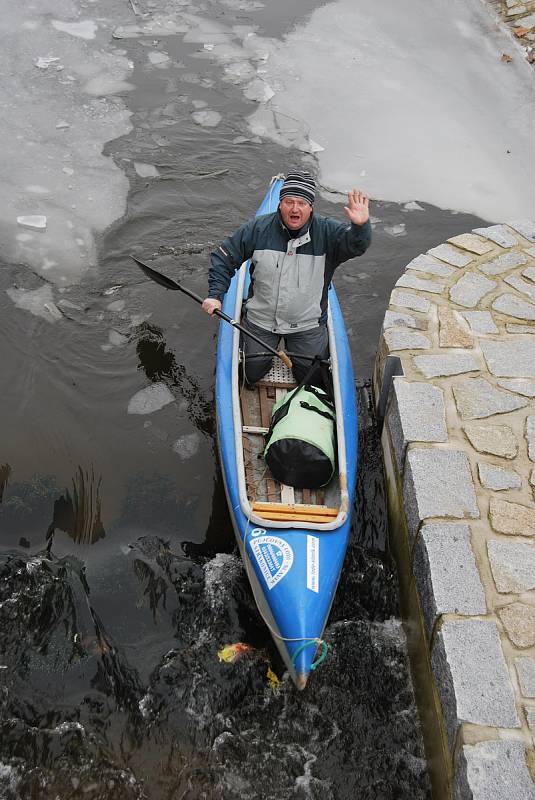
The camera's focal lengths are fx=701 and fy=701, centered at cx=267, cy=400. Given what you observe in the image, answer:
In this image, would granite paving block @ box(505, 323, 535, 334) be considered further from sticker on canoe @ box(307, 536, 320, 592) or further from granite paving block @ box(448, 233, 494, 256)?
sticker on canoe @ box(307, 536, 320, 592)

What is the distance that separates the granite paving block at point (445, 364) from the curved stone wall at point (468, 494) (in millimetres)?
11

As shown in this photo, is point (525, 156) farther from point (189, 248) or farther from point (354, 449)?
point (354, 449)

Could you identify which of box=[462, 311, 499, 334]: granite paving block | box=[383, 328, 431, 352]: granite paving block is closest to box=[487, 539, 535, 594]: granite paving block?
box=[383, 328, 431, 352]: granite paving block

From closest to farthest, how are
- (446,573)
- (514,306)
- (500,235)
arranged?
(446,573) → (514,306) → (500,235)

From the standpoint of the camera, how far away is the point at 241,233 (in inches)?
192

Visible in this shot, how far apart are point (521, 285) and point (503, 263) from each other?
366mm

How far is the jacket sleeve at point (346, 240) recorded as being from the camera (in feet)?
15.2

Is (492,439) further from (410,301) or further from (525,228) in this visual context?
(525,228)

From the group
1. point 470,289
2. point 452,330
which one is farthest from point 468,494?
point 470,289

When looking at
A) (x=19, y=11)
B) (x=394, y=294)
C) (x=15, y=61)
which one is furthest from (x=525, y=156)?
(x=19, y=11)

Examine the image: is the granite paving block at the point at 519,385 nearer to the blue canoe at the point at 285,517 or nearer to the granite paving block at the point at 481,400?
the granite paving block at the point at 481,400

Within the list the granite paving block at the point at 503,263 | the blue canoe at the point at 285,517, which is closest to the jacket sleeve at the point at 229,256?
the blue canoe at the point at 285,517

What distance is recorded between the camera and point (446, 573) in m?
3.87

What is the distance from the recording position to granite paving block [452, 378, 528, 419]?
15.7 feet
